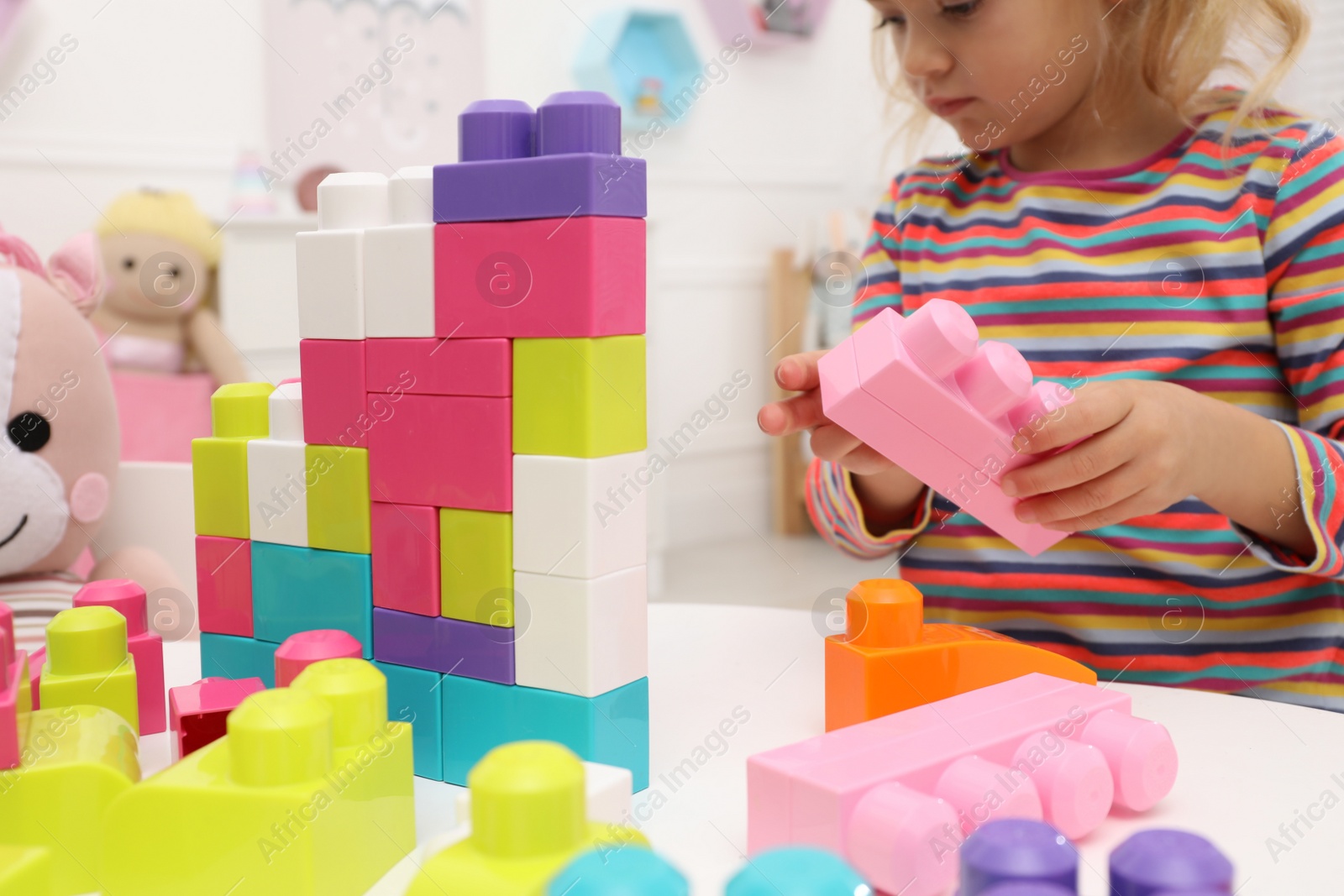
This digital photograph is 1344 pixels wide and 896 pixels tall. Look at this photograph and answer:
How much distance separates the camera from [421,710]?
435 millimetres

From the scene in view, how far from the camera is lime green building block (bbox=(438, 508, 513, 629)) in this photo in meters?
0.41

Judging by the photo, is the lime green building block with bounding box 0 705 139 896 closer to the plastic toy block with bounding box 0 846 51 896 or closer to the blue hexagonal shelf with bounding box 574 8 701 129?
the plastic toy block with bounding box 0 846 51 896

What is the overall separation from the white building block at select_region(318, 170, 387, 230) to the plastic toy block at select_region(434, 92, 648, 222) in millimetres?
47

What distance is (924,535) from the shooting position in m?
0.80

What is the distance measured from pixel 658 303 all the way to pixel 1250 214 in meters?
1.56

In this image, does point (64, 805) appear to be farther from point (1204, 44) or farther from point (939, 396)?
point (1204, 44)

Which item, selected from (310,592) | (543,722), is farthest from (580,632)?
(310,592)

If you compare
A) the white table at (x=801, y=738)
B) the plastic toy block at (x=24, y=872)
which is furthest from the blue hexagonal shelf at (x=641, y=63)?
the plastic toy block at (x=24, y=872)

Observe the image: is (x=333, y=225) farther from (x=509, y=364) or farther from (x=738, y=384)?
(x=738, y=384)

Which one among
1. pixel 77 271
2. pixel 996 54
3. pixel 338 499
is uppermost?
pixel 996 54

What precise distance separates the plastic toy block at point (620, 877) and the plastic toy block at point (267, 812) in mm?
101

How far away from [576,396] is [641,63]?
1939mm

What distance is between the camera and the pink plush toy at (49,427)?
0.68 m

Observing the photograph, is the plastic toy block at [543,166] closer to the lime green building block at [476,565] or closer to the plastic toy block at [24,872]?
the lime green building block at [476,565]
